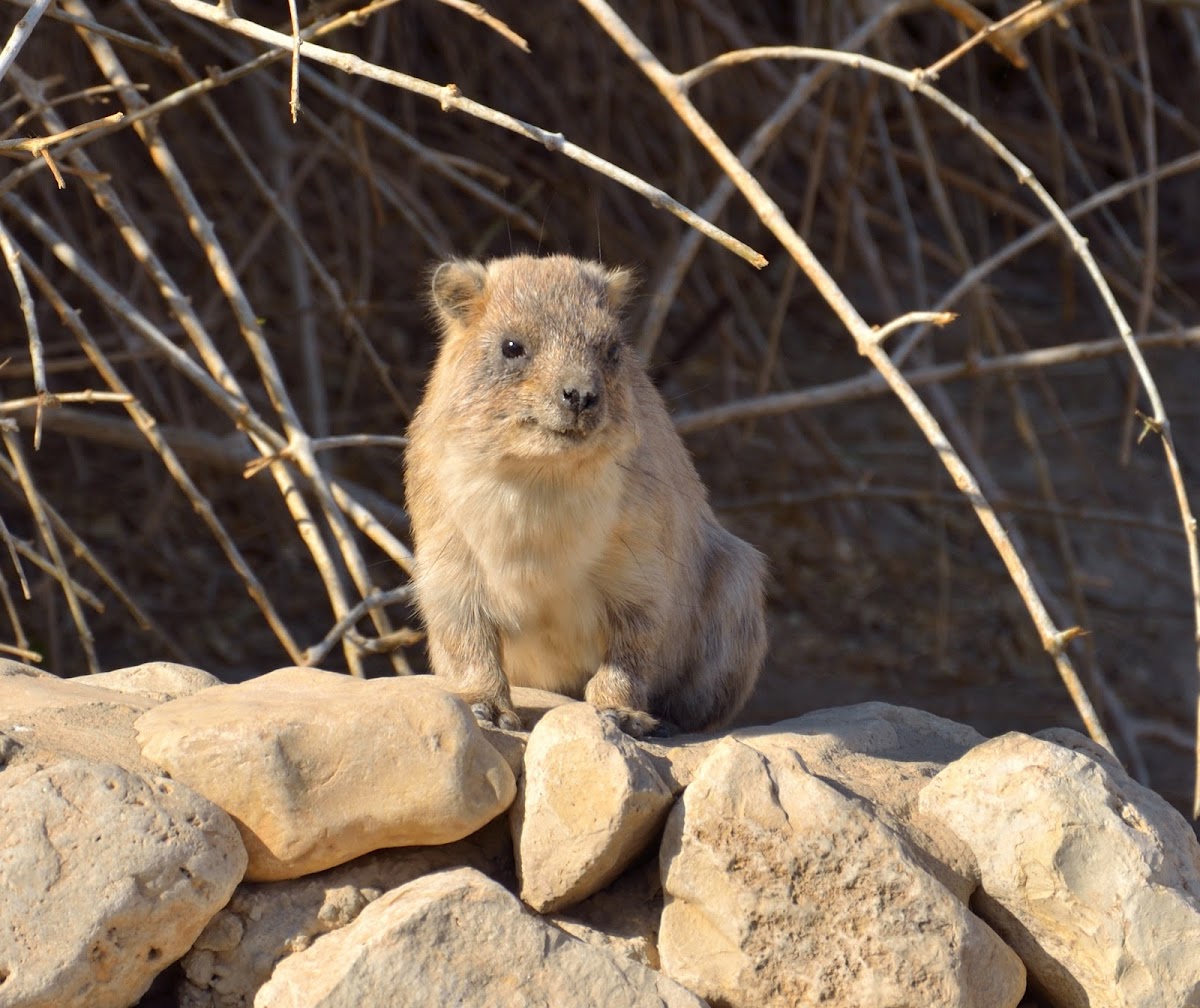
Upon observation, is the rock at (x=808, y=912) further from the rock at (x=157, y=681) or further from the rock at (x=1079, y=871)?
the rock at (x=157, y=681)

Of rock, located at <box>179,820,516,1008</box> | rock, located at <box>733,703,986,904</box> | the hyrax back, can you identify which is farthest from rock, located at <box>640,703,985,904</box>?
rock, located at <box>179,820,516,1008</box>

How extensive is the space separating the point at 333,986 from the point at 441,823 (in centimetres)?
40

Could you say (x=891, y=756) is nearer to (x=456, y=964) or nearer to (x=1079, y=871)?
(x=1079, y=871)

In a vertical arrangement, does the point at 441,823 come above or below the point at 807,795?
above

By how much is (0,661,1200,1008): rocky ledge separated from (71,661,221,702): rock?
403mm

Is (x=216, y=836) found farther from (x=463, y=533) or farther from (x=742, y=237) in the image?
(x=742, y=237)

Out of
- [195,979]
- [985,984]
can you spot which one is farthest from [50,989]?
[985,984]

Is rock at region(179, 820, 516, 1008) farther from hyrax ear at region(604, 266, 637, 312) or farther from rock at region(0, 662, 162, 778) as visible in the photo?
hyrax ear at region(604, 266, 637, 312)

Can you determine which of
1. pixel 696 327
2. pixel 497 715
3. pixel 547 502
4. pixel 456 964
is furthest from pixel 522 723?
pixel 696 327

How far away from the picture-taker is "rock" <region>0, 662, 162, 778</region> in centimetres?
299

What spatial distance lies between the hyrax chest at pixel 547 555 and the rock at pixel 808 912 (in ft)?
3.08

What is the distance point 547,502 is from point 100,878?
144 cm

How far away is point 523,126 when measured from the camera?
2.97 m

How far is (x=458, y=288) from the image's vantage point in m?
4.14
